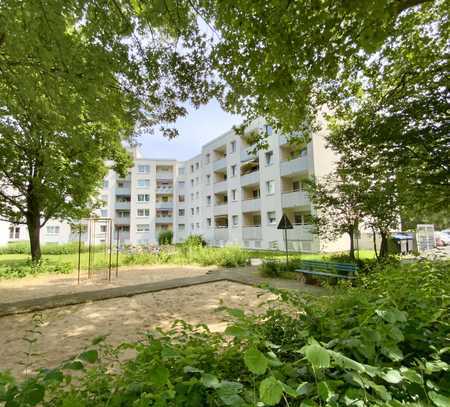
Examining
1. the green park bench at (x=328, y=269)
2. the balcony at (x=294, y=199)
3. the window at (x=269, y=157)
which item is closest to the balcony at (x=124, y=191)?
the window at (x=269, y=157)

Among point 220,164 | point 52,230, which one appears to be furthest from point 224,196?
point 52,230

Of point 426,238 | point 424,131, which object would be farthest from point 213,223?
point 424,131

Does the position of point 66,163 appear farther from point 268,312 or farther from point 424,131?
point 424,131

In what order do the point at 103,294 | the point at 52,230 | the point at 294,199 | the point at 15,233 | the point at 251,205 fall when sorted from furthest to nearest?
the point at 52,230, the point at 15,233, the point at 251,205, the point at 294,199, the point at 103,294

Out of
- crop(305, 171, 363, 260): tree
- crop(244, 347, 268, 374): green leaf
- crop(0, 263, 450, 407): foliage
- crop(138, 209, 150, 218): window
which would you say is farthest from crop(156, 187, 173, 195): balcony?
crop(244, 347, 268, 374): green leaf

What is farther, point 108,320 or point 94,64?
point 108,320

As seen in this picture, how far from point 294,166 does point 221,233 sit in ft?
41.4

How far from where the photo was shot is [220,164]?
3067 cm

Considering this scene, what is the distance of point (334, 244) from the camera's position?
18859 millimetres

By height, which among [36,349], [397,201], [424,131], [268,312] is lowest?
[36,349]

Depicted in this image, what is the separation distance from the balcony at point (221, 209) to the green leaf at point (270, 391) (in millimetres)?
28750

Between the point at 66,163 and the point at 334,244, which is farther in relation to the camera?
the point at 334,244

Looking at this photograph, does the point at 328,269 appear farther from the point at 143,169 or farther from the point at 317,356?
the point at 143,169

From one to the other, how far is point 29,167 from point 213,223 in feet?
71.3
